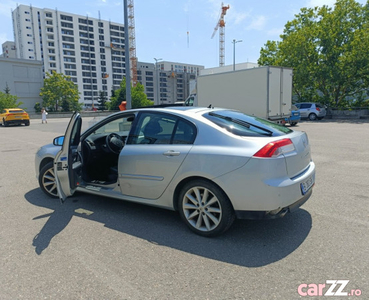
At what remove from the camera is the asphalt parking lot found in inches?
97.8

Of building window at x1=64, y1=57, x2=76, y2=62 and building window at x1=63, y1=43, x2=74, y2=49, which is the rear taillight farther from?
building window at x1=63, y1=43, x2=74, y2=49

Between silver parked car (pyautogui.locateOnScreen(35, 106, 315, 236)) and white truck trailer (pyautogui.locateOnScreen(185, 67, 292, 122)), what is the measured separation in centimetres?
1311

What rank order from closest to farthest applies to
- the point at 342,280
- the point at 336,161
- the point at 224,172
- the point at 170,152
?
the point at 342,280 < the point at 224,172 < the point at 170,152 < the point at 336,161

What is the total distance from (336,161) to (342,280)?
5686mm

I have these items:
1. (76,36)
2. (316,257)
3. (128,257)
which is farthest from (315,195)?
(76,36)

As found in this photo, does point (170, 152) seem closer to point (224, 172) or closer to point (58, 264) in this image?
point (224, 172)

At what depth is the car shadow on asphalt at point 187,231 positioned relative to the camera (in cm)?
307

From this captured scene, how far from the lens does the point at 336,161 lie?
7566 mm

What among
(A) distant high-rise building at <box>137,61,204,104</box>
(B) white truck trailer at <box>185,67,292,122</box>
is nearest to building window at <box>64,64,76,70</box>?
(A) distant high-rise building at <box>137,61,204,104</box>

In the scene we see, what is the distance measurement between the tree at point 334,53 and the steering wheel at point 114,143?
2696cm

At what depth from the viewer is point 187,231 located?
3605 mm

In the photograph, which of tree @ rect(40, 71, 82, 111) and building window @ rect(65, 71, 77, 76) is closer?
tree @ rect(40, 71, 82, 111)

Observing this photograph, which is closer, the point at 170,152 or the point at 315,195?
the point at 170,152

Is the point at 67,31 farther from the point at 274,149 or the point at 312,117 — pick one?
the point at 274,149
